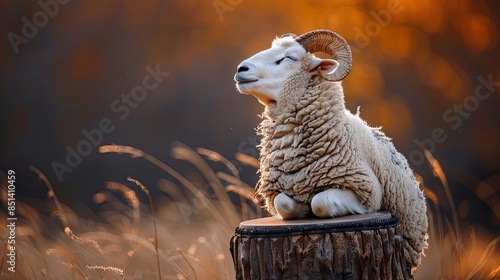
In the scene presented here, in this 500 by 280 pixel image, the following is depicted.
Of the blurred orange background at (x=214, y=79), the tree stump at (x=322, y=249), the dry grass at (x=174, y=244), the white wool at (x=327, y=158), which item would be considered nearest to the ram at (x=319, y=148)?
the white wool at (x=327, y=158)

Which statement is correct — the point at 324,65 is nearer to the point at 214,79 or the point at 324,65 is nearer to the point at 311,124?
the point at 311,124

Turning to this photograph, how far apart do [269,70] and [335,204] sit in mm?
729

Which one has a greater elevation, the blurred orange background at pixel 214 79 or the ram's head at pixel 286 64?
the blurred orange background at pixel 214 79

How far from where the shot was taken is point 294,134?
3922 mm

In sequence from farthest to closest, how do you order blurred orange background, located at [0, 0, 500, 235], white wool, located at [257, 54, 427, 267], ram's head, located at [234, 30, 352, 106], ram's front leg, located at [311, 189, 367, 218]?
blurred orange background, located at [0, 0, 500, 235]
ram's head, located at [234, 30, 352, 106]
white wool, located at [257, 54, 427, 267]
ram's front leg, located at [311, 189, 367, 218]

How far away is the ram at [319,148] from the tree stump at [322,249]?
0.22 metres

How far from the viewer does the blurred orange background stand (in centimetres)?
794

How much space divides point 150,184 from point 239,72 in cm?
542

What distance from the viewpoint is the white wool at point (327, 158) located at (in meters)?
3.79

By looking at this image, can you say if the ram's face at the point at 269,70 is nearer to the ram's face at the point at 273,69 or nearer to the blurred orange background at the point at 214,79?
the ram's face at the point at 273,69

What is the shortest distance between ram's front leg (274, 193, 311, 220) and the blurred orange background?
4.11 meters

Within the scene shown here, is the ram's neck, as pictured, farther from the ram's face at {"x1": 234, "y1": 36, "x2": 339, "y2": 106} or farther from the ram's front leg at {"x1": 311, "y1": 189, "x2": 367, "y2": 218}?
the ram's front leg at {"x1": 311, "y1": 189, "x2": 367, "y2": 218}

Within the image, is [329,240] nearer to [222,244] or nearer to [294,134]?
[294,134]

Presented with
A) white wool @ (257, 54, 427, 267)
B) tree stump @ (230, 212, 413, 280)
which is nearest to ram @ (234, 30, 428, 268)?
white wool @ (257, 54, 427, 267)
